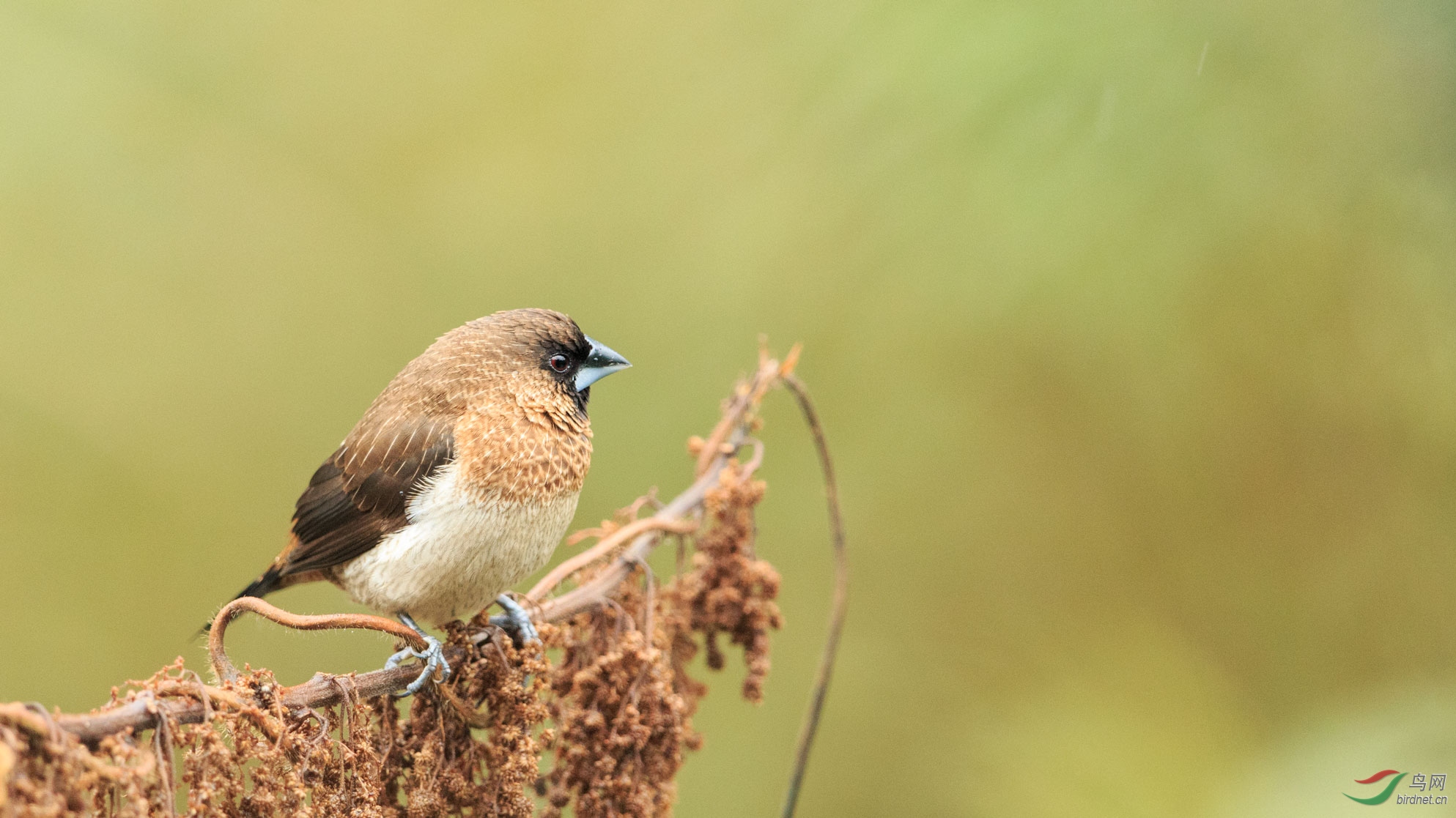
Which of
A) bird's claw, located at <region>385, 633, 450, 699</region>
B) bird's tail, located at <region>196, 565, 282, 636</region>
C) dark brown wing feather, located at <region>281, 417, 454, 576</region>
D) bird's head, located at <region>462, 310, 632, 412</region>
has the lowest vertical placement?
bird's claw, located at <region>385, 633, 450, 699</region>

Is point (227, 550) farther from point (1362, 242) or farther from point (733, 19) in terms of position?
point (1362, 242)

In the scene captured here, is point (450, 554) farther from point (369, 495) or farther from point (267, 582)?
point (267, 582)

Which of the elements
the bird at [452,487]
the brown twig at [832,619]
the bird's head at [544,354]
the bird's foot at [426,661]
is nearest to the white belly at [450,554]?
the bird at [452,487]

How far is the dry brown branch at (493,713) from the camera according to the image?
0.97 meters

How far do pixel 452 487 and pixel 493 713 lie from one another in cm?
47

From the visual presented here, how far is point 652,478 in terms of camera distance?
11.6 feet

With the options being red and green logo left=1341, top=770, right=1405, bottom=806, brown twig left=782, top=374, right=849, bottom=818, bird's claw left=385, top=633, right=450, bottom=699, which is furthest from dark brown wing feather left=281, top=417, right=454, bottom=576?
red and green logo left=1341, top=770, right=1405, bottom=806

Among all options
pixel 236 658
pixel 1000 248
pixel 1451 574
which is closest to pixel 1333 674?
pixel 1451 574

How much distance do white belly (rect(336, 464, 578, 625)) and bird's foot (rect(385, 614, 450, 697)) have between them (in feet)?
0.39

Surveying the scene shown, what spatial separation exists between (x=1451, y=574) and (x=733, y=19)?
217 centimetres

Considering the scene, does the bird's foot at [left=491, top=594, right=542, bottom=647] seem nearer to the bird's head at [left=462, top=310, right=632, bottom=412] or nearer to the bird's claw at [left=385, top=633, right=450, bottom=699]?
the bird's claw at [left=385, top=633, right=450, bottom=699]

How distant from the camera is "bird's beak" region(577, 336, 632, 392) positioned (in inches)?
82.5

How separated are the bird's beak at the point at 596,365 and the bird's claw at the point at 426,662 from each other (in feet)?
2.00

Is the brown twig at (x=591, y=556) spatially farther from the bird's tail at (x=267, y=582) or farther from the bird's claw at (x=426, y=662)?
the bird's tail at (x=267, y=582)
